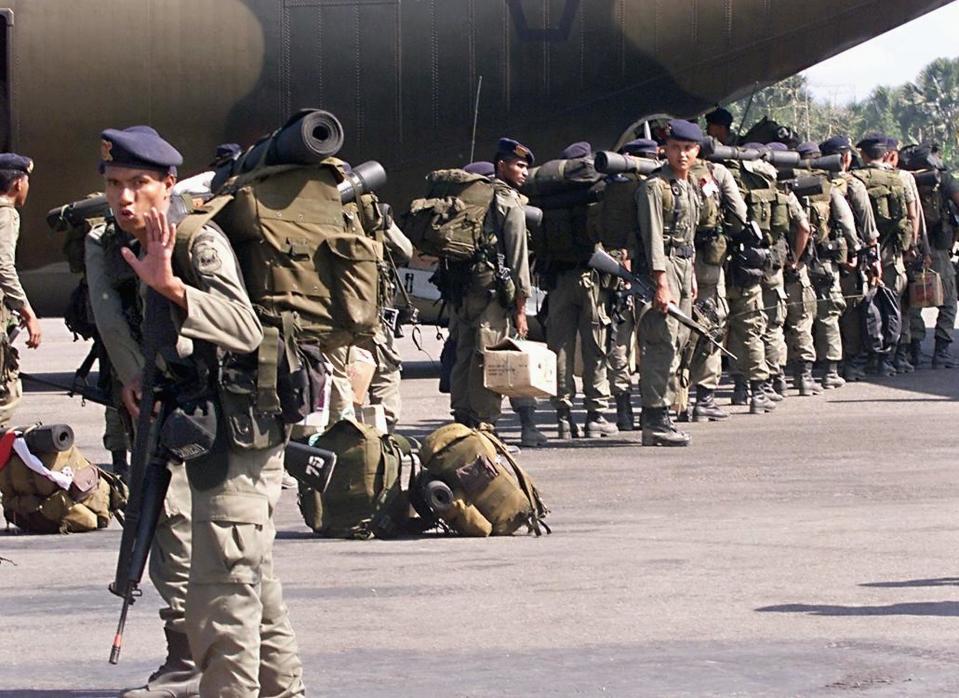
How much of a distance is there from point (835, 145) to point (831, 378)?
2081 mm

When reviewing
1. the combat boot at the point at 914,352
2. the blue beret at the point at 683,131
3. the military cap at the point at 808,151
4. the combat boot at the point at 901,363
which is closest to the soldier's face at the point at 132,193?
the blue beret at the point at 683,131

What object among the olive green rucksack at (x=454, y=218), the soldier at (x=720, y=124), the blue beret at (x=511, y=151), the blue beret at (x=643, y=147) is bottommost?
the olive green rucksack at (x=454, y=218)

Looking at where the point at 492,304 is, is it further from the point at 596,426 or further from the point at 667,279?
the point at 596,426

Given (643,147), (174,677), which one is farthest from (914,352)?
(174,677)

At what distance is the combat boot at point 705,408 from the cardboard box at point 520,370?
2.44 meters

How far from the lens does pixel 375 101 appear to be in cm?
Result: 1596

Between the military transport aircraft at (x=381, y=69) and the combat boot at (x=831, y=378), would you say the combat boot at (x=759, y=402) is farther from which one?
the military transport aircraft at (x=381, y=69)

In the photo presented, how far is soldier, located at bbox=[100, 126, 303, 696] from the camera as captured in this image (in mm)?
5035

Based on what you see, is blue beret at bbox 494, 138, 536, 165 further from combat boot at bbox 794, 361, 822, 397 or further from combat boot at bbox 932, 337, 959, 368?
combat boot at bbox 932, 337, 959, 368

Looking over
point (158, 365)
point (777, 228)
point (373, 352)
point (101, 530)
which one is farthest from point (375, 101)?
point (158, 365)

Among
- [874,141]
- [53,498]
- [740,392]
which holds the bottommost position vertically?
[53,498]

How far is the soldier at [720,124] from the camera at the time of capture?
16891mm

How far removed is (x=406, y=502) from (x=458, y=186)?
3718 mm

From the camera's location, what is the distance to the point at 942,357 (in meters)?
18.8
